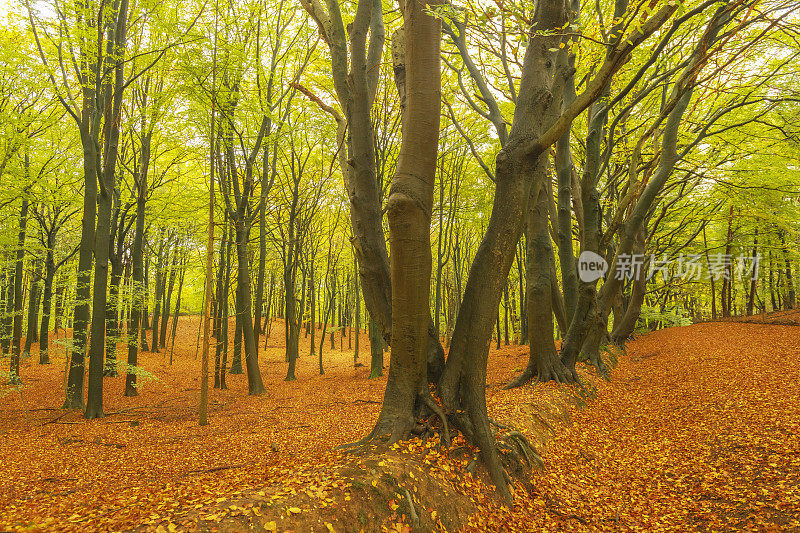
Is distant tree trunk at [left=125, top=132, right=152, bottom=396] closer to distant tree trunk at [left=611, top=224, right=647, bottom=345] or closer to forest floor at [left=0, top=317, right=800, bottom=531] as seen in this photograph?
forest floor at [left=0, top=317, right=800, bottom=531]

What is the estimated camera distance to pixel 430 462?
3488mm

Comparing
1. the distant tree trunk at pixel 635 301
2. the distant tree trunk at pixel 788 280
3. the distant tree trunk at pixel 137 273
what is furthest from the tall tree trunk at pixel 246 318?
the distant tree trunk at pixel 788 280

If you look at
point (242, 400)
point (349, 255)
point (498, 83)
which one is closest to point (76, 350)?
point (242, 400)

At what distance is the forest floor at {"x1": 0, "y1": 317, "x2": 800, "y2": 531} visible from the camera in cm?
Answer: 283

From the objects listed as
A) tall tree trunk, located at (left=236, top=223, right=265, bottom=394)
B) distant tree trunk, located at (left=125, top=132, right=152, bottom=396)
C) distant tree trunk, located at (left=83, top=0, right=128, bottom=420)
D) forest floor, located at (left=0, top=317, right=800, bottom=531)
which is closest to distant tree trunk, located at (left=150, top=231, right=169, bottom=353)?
distant tree trunk, located at (left=125, top=132, right=152, bottom=396)

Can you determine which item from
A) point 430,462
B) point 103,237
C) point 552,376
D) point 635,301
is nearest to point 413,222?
point 430,462

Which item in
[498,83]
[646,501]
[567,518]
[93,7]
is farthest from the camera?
[498,83]

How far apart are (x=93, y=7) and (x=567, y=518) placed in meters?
11.1

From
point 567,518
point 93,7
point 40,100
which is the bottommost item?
point 567,518

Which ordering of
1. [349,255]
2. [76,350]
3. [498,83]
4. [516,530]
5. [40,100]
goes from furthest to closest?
[349,255], [40,100], [498,83], [76,350], [516,530]

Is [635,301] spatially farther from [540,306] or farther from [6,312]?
[6,312]

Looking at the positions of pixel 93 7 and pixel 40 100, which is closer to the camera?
pixel 93 7

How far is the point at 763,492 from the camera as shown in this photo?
3547mm

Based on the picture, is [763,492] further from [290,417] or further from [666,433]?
[290,417]
